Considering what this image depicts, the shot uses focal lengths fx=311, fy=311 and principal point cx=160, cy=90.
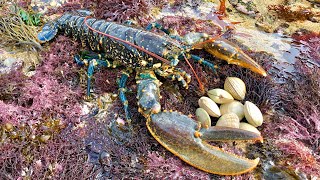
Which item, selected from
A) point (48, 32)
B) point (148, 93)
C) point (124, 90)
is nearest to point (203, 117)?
point (148, 93)

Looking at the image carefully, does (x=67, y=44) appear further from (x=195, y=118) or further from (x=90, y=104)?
(x=195, y=118)

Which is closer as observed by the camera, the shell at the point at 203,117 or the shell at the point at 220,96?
the shell at the point at 203,117

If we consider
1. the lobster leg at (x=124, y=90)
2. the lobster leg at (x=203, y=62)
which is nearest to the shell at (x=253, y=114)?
the lobster leg at (x=203, y=62)

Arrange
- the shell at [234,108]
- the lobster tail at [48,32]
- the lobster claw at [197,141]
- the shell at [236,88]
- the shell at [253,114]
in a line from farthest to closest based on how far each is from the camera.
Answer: the lobster tail at [48,32] → the shell at [236,88] → the shell at [234,108] → the shell at [253,114] → the lobster claw at [197,141]

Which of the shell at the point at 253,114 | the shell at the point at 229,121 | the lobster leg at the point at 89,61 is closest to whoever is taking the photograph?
the shell at the point at 229,121

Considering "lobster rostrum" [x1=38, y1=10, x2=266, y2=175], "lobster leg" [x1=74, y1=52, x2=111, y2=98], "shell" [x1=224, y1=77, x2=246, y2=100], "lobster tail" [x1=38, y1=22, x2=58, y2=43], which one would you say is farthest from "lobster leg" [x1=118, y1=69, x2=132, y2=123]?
"lobster tail" [x1=38, y1=22, x2=58, y2=43]

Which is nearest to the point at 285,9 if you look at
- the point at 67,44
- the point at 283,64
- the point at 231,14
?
the point at 231,14

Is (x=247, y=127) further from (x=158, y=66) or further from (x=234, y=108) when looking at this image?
(x=158, y=66)

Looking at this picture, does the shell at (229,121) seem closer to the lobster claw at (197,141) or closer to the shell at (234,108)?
the shell at (234,108)
